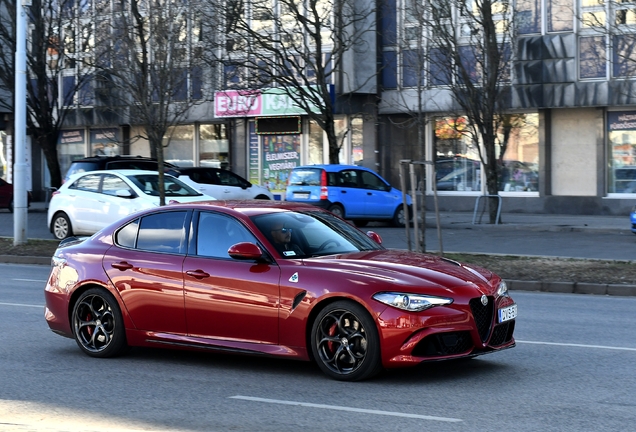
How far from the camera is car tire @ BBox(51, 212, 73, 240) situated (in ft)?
75.7

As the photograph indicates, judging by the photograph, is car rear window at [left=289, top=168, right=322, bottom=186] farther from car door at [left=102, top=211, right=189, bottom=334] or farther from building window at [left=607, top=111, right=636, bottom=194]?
car door at [left=102, top=211, right=189, bottom=334]

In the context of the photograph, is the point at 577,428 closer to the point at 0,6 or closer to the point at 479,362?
the point at 479,362

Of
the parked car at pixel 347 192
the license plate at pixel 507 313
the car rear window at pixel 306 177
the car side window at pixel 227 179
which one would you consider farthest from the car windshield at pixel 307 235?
the car side window at pixel 227 179

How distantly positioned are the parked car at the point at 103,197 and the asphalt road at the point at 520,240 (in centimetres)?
239

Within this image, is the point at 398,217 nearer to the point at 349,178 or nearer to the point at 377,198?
the point at 377,198

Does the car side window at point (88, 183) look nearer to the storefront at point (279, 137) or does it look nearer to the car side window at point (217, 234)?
the storefront at point (279, 137)

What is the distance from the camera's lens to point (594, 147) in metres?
32.0

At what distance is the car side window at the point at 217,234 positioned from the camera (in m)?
8.60

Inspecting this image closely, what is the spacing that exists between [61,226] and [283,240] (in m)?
15.8

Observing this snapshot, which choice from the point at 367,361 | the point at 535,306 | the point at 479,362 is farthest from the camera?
the point at 535,306

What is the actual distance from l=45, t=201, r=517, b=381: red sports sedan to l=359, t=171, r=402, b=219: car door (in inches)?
714

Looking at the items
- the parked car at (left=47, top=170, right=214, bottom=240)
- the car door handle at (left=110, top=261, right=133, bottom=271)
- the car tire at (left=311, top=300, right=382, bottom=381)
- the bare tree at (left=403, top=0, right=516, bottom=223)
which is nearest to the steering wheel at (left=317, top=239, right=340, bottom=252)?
the car tire at (left=311, top=300, right=382, bottom=381)

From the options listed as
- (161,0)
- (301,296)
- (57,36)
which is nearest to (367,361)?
(301,296)

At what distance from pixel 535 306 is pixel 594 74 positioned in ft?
63.0
